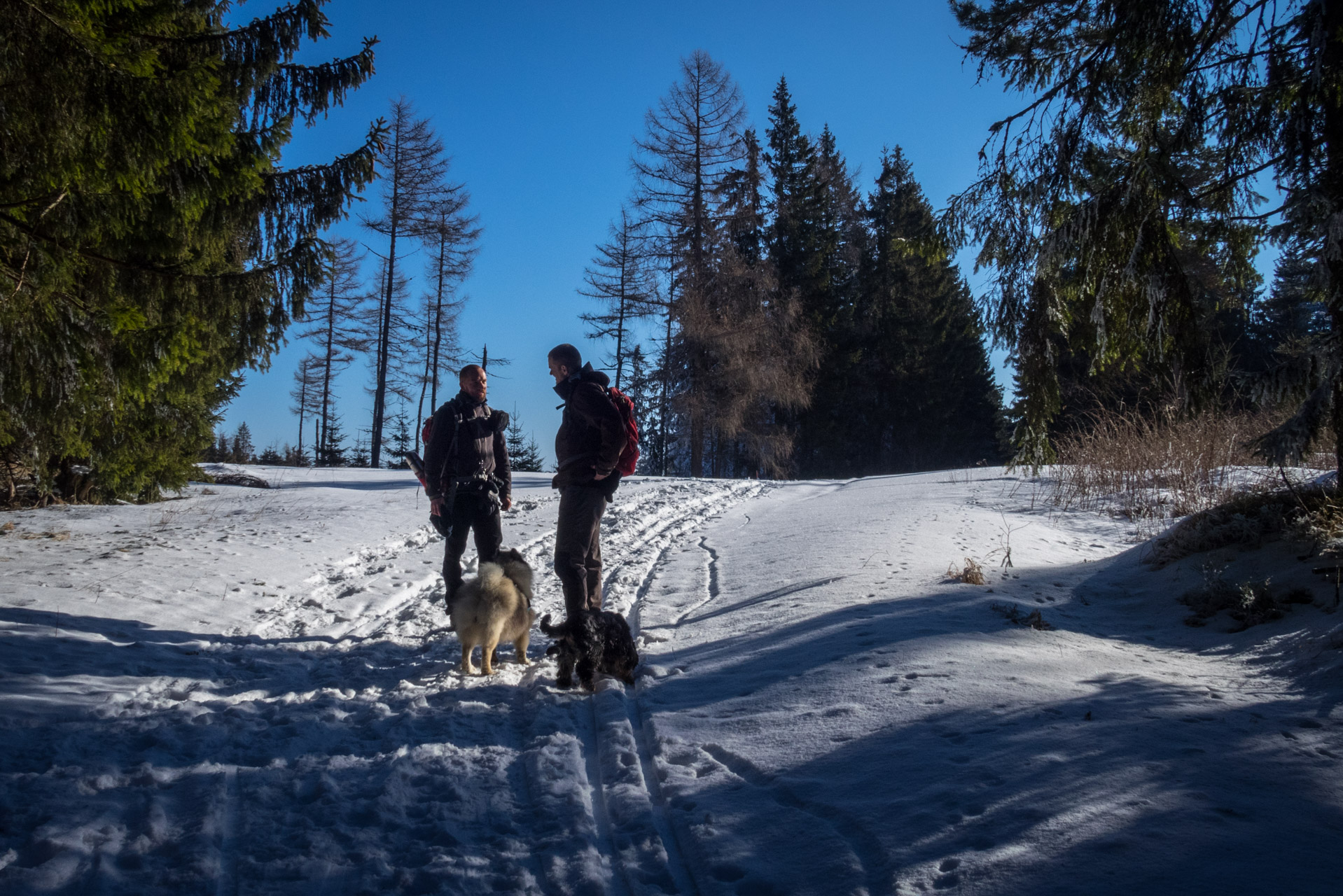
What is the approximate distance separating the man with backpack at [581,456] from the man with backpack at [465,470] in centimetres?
74

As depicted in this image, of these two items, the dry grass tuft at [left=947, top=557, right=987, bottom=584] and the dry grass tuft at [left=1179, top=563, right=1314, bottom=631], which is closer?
the dry grass tuft at [left=1179, top=563, right=1314, bottom=631]

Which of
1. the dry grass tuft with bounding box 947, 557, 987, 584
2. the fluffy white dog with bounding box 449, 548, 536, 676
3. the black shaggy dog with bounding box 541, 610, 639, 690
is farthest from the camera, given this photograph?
the dry grass tuft with bounding box 947, 557, 987, 584

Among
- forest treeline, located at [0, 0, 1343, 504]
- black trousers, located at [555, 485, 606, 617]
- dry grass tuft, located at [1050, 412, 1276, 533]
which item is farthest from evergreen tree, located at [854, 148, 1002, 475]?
black trousers, located at [555, 485, 606, 617]

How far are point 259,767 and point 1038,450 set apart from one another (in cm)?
641

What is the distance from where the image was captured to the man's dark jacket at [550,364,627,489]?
490 cm

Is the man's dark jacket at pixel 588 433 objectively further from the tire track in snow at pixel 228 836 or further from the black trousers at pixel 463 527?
the tire track in snow at pixel 228 836

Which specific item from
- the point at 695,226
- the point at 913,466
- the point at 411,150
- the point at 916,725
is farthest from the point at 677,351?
the point at 916,725

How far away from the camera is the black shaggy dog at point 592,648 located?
436cm

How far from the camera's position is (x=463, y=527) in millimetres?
5594

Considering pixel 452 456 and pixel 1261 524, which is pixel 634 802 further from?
pixel 1261 524

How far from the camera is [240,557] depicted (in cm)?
757

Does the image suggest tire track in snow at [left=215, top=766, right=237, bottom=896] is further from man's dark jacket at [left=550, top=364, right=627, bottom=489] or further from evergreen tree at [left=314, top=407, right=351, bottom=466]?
evergreen tree at [left=314, top=407, right=351, bottom=466]

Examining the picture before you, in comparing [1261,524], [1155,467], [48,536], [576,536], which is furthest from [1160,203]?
[48,536]

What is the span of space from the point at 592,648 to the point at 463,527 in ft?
6.06
